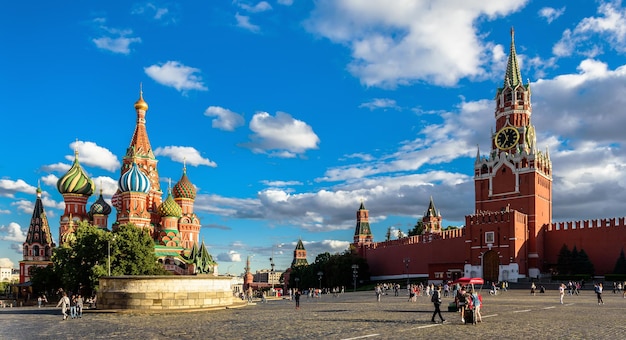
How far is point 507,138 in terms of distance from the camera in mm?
62812

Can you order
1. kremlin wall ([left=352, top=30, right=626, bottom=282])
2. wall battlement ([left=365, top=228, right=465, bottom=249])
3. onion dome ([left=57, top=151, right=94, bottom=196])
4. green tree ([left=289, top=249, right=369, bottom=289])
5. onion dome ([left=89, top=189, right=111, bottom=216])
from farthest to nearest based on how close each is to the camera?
1. green tree ([left=289, top=249, right=369, bottom=289])
2. onion dome ([left=57, top=151, right=94, bottom=196])
3. onion dome ([left=89, top=189, right=111, bottom=216])
4. wall battlement ([left=365, top=228, right=465, bottom=249])
5. kremlin wall ([left=352, top=30, right=626, bottom=282])

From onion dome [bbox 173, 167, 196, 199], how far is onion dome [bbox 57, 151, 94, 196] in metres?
10.3

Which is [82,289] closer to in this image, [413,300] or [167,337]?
[413,300]

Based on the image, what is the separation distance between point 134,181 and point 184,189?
1178cm

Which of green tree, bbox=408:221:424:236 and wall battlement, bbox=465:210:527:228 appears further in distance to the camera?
green tree, bbox=408:221:424:236

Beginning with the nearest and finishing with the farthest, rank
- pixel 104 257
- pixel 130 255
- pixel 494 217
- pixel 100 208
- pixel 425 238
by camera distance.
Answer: pixel 104 257, pixel 130 255, pixel 494 217, pixel 425 238, pixel 100 208

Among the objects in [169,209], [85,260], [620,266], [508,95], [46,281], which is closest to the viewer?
[85,260]

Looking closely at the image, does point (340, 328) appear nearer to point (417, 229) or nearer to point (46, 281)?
point (46, 281)

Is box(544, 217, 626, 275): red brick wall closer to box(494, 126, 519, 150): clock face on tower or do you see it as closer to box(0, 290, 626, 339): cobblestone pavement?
box(494, 126, 519, 150): clock face on tower

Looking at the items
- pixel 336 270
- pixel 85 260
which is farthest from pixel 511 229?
pixel 85 260

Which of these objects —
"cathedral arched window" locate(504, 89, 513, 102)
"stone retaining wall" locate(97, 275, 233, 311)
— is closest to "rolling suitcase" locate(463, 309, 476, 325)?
"stone retaining wall" locate(97, 275, 233, 311)

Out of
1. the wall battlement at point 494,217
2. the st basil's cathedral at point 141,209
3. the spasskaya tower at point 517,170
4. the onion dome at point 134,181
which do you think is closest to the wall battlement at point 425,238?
the spasskaya tower at point 517,170

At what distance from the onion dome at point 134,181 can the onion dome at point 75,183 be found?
7.32 metres

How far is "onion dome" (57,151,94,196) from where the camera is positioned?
7038cm
